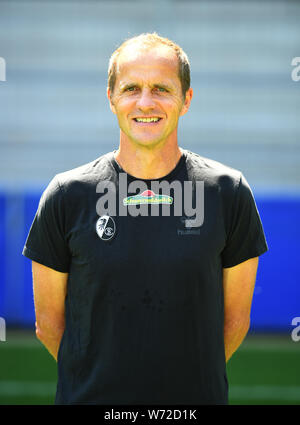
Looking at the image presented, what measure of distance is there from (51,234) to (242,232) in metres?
0.56

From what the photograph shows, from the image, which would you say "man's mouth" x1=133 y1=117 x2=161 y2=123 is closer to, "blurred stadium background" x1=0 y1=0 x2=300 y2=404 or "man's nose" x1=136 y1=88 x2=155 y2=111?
"man's nose" x1=136 y1=88 x2=155 y2=111

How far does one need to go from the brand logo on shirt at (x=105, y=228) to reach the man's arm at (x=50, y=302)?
191 mm

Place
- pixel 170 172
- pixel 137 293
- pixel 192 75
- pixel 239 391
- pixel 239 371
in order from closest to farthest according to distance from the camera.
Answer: pixel 137 293, pixel 170 172, pixel 239 391, pixel 239 371, pixel 192 75

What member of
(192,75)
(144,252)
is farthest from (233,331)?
(192,75)

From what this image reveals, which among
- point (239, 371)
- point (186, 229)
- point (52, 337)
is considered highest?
point (239, 371)

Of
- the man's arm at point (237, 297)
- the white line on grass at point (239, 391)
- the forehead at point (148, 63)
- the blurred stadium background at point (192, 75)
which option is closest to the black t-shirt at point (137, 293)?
the man's arm at point (237, 297)

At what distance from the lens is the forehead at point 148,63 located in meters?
Answer: 1.81

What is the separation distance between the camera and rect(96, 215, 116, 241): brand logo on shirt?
→ 5.97 feet

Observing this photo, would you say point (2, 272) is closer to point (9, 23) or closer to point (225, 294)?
point (9, 23)

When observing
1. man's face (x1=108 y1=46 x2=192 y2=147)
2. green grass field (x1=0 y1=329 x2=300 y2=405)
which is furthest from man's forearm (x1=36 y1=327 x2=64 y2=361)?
green grass field (x1=0 y1=329 x2=300 y2=405)

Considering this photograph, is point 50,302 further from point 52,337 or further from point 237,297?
point 237,297

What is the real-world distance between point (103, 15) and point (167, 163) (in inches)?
307

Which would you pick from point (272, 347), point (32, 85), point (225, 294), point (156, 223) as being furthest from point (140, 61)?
point (32, 85)

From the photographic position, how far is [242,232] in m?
1.94
